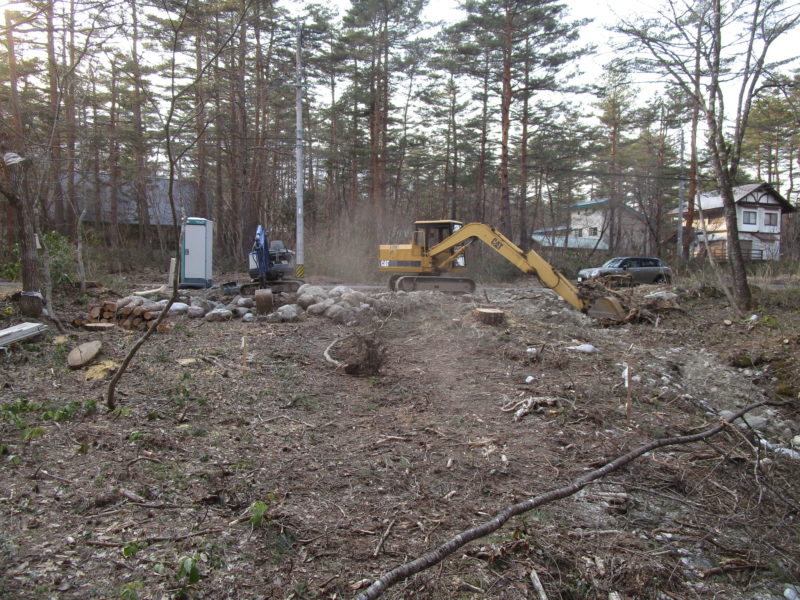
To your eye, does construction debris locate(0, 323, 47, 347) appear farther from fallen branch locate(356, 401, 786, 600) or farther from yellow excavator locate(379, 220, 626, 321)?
yellow excavator locate(379, 220, 626, 321)

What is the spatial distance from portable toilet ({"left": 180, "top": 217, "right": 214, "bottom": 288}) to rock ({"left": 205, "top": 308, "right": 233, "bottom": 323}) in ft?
18.3

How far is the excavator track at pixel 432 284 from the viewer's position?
14.8 meters

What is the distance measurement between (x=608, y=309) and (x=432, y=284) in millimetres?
5079

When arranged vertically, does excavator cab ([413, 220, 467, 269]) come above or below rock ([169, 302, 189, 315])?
above

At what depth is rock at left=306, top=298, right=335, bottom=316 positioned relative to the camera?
10.4 metres

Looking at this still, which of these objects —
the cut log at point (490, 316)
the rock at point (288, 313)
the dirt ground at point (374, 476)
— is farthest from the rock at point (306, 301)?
the cut log at point (490, 316)

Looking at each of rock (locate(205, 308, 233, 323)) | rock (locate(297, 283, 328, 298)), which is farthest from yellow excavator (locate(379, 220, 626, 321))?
rock (locate(205, 308, 233, 323))

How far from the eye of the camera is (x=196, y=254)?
15008 mm

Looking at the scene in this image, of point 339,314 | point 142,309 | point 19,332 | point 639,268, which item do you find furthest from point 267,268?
point 639,268

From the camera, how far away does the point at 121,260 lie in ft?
68.2

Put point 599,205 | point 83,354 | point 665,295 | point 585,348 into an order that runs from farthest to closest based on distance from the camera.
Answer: point 599,205, point 665,295, point 585,348, point 83,354

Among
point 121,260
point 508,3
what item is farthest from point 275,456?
point 508,3

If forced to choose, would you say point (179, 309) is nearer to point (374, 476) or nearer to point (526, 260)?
point (374, 476)

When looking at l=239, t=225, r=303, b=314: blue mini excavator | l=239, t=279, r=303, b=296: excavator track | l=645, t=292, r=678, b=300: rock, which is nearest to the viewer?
l=645, t=292, r=678, b=300: rock
